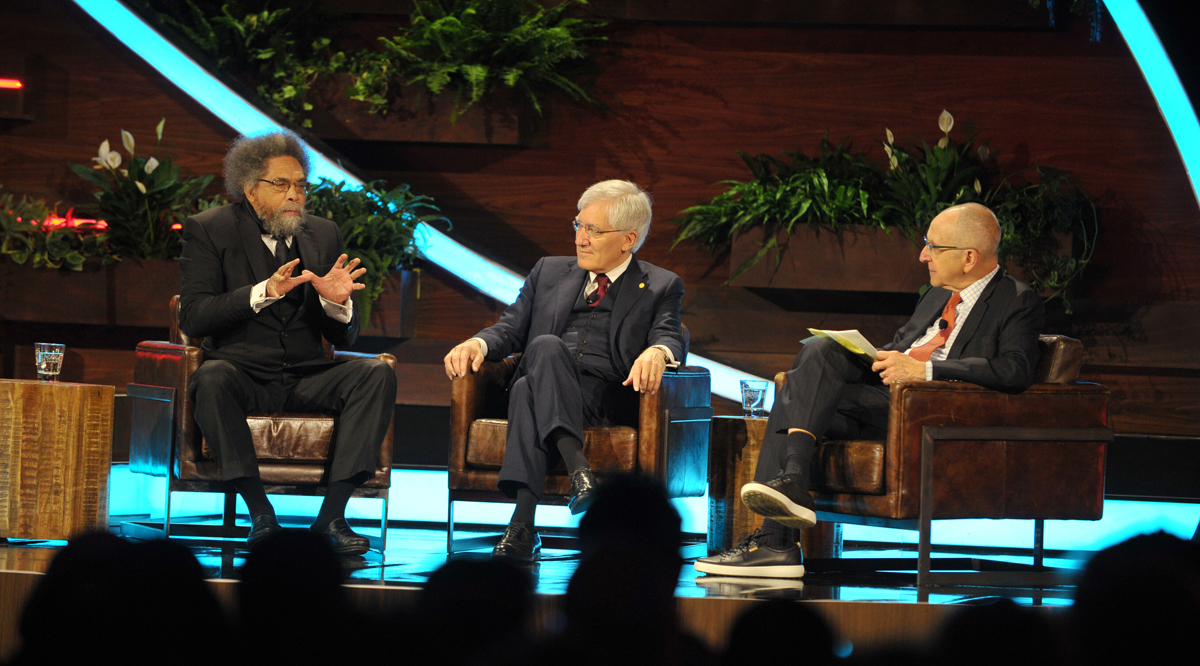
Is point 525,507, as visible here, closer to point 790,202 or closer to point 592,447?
point 592,447

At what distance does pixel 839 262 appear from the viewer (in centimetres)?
531

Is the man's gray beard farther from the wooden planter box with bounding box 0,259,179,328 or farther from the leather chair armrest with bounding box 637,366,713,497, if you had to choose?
the wooden planter box with bounding box 0,259,179,328

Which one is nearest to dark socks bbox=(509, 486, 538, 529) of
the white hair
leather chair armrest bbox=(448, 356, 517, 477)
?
leather chair armrest bbox=(448, 356, 517, 477)

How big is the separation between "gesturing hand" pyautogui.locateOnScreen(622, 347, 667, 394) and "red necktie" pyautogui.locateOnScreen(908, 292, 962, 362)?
80 cm

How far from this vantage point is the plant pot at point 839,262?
5.25 m

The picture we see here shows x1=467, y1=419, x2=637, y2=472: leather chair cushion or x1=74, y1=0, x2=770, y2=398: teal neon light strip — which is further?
x1=74, y1=0, x2=770, y2=398: teal neon light strip

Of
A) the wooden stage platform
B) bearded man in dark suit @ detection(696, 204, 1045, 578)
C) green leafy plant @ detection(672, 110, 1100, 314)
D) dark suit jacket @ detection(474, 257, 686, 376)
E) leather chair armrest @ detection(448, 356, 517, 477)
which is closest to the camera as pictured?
the wooden stage platform

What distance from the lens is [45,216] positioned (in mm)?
5535

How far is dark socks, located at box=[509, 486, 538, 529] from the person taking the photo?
126 inches

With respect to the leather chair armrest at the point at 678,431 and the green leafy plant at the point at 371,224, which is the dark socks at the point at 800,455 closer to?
the leather chair armrest at the point at 678,431

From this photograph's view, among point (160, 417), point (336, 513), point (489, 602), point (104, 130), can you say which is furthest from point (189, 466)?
point (104, 130)

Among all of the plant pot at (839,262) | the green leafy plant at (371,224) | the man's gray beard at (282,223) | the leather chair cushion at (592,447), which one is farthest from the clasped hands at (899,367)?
the green leafy plant at (371,224)

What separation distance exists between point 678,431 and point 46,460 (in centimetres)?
185

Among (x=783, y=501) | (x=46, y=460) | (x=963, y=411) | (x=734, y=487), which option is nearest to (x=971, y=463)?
(x=963, y=411)
